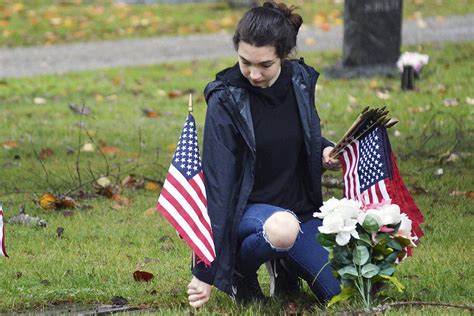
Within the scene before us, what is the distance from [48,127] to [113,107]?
1.16 metres

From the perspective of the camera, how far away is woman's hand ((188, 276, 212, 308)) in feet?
15.3

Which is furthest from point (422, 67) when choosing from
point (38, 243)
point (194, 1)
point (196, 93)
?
point (194, 1)

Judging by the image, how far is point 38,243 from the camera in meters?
6.25

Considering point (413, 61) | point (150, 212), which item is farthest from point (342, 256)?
point (413, 61)

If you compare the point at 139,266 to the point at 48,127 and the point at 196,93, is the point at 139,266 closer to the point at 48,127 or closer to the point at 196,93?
the point at 48,127

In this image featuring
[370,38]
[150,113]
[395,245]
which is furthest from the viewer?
[370,38]

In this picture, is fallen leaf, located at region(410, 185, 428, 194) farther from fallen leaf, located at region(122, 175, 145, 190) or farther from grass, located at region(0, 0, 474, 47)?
grass, located at region(0, 0, 474, 47)

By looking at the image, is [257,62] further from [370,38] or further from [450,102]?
[370,38]

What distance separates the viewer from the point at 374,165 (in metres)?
4.98

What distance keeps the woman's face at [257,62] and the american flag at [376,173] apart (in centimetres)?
52

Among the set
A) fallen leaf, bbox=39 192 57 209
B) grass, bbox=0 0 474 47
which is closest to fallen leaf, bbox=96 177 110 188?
fallen leaf, bbox=39 192 57 209

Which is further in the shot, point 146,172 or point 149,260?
point 146,172

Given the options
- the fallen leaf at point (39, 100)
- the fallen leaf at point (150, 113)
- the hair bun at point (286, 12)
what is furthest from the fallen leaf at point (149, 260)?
the fallen leaf at point (39, 100)

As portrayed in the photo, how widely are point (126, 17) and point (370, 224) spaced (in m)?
13.0
